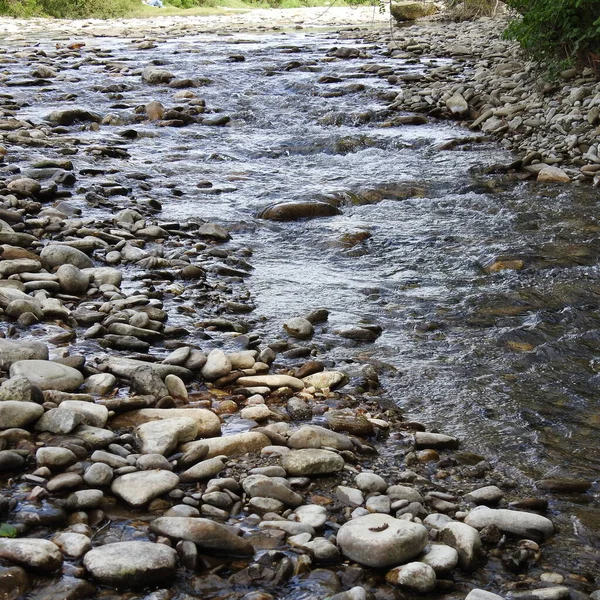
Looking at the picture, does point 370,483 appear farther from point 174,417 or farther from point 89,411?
point 89,411

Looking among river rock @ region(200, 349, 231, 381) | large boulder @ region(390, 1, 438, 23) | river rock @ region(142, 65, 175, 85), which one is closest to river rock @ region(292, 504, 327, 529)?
river rock @ region(200, 349, 231, 381)

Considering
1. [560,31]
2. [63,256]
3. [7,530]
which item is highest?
[560,31]

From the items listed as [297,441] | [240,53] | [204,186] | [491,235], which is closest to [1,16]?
[240,53]

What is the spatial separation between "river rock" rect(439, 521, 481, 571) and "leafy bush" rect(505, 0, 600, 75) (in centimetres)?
739

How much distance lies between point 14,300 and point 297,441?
1.89 m

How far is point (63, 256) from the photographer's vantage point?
4.93 metres

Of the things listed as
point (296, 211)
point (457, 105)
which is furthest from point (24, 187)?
point (457, 105)

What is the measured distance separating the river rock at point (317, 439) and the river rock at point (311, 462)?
0.11 meters

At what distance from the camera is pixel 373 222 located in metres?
6.47

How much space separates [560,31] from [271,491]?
27.6 ft

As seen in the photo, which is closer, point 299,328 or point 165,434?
point 165,434

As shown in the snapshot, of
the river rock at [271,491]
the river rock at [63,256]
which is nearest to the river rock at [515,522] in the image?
the river rock at [271,491]

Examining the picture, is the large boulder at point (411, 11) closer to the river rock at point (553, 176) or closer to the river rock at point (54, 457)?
the river rock at point (553, 176)

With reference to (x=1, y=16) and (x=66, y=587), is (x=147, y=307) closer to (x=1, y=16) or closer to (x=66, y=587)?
(x=66, y=587)
